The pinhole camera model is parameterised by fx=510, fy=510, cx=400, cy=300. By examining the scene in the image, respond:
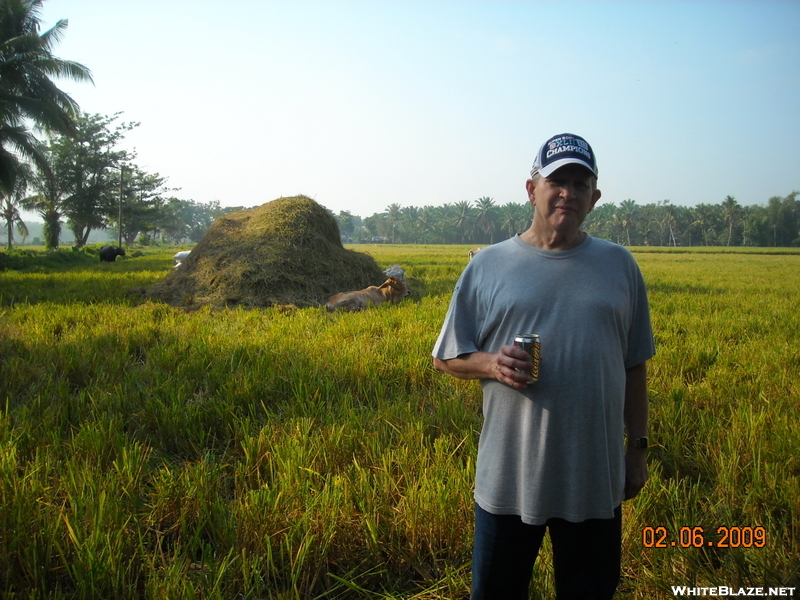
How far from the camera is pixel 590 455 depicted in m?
1.58

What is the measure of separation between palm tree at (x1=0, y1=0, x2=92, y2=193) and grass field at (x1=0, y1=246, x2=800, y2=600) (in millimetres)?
18594

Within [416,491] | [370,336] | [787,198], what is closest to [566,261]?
[416,491]

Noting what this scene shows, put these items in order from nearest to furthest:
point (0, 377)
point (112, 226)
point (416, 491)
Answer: point (416, 491) < point (0, 377) < point (112, 226)

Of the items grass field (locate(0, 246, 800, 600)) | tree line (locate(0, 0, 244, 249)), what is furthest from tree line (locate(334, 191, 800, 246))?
grass field (locate(0, 246, 800, 600))

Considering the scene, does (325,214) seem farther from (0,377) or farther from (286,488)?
(286,488)

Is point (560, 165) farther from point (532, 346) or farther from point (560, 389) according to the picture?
point (560, 389)

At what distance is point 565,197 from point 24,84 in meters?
24.7

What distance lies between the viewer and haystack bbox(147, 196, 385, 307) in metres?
8.80

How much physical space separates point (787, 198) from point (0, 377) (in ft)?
317

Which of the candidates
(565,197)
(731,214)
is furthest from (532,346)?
(731,214)
